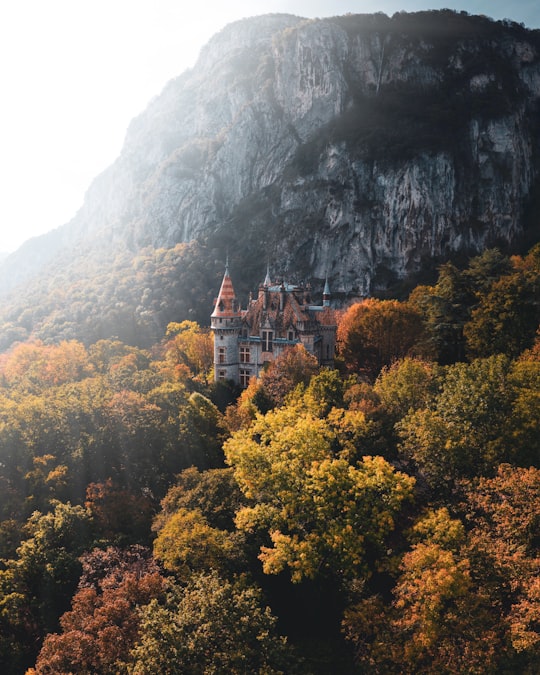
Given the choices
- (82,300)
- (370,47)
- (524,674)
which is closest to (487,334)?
(524,674)

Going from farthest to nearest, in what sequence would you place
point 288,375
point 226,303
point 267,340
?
point 226,303, point 267,340, point 288,375

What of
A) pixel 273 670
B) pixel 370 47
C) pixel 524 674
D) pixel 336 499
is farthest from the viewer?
pixel 370 47

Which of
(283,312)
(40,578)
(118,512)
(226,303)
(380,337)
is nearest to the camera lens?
(40,578)

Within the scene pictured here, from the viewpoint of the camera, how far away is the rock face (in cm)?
11731

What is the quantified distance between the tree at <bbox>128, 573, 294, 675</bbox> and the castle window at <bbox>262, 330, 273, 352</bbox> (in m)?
35.1

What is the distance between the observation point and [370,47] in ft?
458

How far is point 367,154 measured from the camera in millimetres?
124688

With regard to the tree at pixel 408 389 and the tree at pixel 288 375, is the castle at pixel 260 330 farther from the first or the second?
the tree at pixel 408 389

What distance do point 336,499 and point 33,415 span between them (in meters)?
27.7

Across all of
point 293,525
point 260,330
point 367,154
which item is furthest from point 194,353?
point 367,154

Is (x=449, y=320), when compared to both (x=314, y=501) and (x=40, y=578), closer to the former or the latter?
(x=314, y=501)

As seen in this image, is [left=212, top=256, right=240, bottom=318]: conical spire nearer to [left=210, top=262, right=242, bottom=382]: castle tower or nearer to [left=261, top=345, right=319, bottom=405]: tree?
[left=210, top=262, right=242, bottom=382]: castle tower

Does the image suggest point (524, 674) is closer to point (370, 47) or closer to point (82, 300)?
point (82, 300)

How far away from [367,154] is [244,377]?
88.8m
